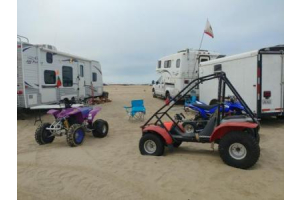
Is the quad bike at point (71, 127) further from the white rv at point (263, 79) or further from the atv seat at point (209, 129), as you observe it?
the white rv at point (263, 79)

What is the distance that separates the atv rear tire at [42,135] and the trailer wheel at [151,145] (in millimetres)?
2749

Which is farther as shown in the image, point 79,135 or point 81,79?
point 81,79

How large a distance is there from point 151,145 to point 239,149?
5.92 feet

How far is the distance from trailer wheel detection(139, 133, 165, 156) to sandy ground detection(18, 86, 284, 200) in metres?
0.16

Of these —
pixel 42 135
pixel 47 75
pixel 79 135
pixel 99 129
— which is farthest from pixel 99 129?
pixel 47 75

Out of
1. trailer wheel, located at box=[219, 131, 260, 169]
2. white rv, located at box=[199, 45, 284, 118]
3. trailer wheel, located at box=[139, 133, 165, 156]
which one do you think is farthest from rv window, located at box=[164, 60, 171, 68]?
trailer wheel, located at box=[219, 131, 260, 169]

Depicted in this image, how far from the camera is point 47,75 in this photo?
10.3m

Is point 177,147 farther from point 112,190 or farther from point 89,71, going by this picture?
point 89,71

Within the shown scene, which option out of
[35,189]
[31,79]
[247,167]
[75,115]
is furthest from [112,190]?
[31,79]

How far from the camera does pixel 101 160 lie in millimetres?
4941

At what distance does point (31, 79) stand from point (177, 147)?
22.0 feet

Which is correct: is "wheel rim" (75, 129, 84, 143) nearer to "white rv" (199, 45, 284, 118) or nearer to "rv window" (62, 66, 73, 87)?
"white rv" (199, 45, 284, 118)

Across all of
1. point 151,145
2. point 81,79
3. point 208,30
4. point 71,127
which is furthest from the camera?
point 81,79

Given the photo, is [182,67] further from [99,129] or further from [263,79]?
[99,129]
